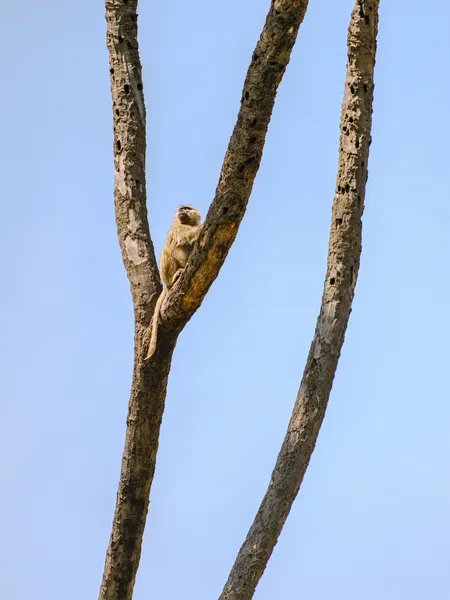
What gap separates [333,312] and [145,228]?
179 cm

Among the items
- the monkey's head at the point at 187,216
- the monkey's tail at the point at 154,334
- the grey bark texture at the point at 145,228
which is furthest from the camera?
the monkey's head at the point at 187,216

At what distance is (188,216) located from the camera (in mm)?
11258

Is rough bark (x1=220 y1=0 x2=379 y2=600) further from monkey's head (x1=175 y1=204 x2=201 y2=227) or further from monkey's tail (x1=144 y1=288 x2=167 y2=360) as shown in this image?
monkey's head (x1=175 y1=204 x2=201 y2=227)

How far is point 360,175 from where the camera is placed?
8930 millimetres

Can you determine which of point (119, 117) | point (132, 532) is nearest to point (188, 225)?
point (119, 117)

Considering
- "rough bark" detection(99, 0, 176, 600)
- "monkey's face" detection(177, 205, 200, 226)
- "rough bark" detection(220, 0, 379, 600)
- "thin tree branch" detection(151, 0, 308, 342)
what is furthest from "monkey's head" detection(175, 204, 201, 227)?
"thin tree branch" detection(151, 0, 308, 342)

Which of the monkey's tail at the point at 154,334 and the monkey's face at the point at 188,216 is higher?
the monkey's face at the point at 188,216

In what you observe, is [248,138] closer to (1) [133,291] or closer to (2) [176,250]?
(1) [133,291]

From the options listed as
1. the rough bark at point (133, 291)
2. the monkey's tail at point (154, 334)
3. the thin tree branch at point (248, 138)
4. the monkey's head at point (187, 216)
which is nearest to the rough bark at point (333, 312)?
the rough bark at point (133, 291)

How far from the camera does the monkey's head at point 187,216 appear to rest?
1121 centimetres

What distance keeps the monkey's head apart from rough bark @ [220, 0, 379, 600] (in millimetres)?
2651

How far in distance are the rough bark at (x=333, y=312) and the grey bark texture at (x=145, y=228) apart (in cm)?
102

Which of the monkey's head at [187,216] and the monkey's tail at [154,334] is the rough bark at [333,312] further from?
the monkey's head at [187,216]

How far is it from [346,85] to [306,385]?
2.72 metres
